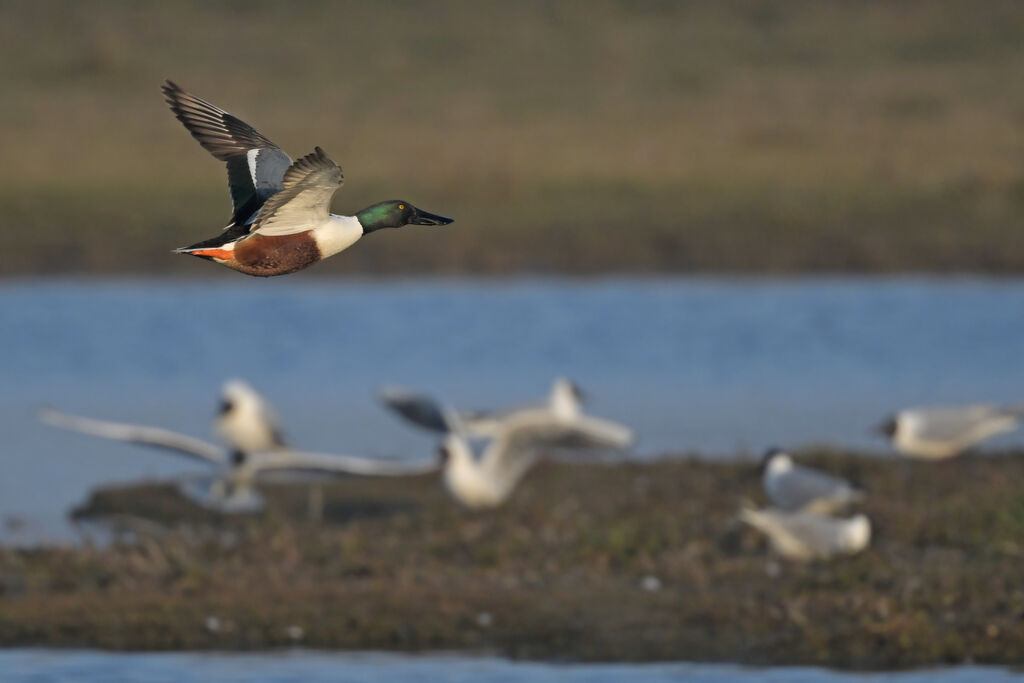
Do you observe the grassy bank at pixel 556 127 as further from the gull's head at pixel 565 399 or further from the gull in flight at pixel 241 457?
the gull in flight at pixel 241 457

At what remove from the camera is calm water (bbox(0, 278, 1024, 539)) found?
12367 millimetres

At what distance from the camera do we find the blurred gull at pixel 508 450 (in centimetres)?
932

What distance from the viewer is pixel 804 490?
29.3ft

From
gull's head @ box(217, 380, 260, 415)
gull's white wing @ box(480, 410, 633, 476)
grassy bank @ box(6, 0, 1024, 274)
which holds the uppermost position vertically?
grassy bank @ box(6, 0, 1024, 274)

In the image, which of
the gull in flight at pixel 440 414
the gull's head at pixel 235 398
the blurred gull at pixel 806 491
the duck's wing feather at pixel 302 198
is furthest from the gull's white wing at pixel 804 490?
the duck's wing feather at pixel 302 198

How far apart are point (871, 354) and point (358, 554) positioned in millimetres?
7323

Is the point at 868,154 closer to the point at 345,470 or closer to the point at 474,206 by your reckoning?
the point at 474,206

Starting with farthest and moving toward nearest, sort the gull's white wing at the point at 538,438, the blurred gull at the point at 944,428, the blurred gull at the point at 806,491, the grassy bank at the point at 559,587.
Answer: the blurred gull at the point at 944,428 → the gull's white wing at the point at 538,438 → the blurred gull at the point at 806,491 → the grassy bank at the point at 559,587

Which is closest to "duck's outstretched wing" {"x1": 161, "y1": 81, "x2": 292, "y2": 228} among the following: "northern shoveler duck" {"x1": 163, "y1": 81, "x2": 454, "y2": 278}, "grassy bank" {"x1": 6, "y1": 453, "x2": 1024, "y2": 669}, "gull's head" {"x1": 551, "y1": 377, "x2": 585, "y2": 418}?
"northern shoveler duck" {"x1": 163, "y1": 81, "x2": 454, "y2": 278}

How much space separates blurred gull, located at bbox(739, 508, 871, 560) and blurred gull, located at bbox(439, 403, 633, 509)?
1.38 m

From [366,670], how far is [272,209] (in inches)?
95.1

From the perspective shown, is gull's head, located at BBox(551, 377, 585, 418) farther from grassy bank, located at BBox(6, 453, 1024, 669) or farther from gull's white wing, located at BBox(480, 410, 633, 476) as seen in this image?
grassy bank, located at BBox(6, 453, 1024, 669)

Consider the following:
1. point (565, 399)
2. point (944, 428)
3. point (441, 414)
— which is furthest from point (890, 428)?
point (441, 414)

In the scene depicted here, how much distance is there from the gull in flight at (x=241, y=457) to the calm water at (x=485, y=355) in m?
0.80
